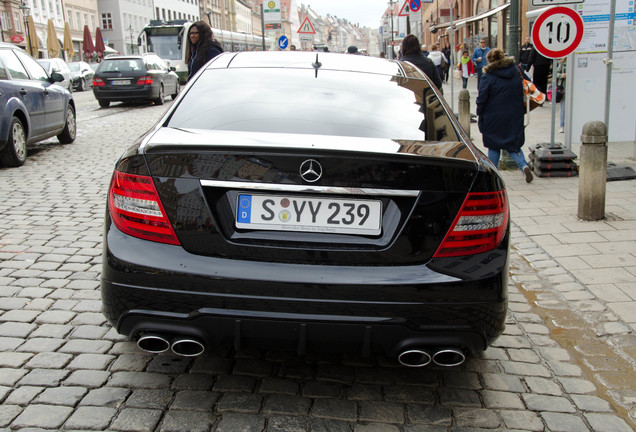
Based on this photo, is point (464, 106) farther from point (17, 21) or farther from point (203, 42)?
point (17, 21)

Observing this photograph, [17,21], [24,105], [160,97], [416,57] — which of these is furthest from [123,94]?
[17,21]

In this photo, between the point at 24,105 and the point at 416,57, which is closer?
the point at 24,105

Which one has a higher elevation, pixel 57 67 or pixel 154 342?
pixel 57 67

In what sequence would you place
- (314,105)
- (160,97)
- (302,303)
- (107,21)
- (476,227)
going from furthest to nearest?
(107,21) → (160,97) → (314,105) → (476,227) → (302,303)

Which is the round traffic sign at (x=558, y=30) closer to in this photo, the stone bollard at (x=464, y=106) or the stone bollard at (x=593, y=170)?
the stone bollard at (x=593, y=170)

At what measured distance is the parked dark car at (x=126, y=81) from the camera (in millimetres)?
21297

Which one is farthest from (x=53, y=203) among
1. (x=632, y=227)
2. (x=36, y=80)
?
(x=632, y=227)

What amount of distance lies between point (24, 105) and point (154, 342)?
8184 millimetres

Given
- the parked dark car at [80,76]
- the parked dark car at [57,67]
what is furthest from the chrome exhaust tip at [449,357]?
the parked dark car at [80,76]

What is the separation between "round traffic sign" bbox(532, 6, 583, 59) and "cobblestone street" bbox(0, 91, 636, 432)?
4435 millimetres

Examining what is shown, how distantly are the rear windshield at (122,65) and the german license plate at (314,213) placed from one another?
20143 mm

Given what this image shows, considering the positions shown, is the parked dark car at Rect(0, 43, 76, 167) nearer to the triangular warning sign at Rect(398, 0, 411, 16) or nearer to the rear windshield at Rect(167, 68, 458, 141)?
the rear windshield at Rect(167, 68, 458, 141)

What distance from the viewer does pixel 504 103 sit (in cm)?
850

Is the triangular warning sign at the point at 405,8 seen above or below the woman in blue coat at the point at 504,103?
above
